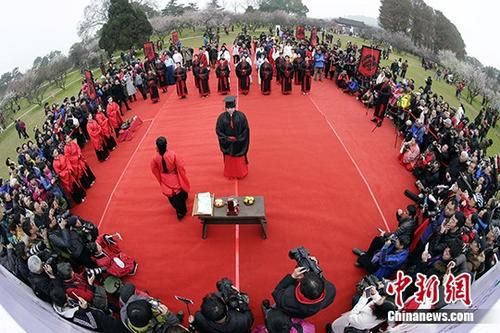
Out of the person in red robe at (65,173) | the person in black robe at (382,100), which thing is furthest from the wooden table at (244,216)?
the person in black robe at (382,100)

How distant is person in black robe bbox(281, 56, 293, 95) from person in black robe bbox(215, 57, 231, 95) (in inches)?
71.2

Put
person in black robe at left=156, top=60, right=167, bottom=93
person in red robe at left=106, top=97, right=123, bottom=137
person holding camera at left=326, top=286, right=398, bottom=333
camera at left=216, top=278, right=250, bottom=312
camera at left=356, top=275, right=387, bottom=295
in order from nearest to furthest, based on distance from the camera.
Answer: person holding camera at left=326, top=286, right=398, bottom=333, camera at left=216, top=278, right=250, bottom=312, camera at left=356, top=275, right=387, bottom=295, person in red robe at left=106, top=97, right=123, bottom=137, person in black robe at left=156, top=60, right=167, bottom=93

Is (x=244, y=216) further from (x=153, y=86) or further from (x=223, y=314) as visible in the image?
(x=153, y=86)

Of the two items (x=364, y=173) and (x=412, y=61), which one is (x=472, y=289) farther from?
(x=412, y=61)

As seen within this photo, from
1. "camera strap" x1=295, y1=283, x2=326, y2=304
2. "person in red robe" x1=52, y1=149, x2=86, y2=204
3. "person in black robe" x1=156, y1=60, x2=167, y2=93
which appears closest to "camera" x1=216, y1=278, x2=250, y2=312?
"camera strap" x1=295, y1=283, x2=326, y2=304

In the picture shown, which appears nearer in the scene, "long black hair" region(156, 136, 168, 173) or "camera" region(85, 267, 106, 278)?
"camera" region(85, 267, 106, 278)

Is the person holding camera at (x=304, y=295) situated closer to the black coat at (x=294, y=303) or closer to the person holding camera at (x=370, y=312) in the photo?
the black coat at (x=294, y=303)

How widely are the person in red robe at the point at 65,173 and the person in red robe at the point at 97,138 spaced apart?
120cm

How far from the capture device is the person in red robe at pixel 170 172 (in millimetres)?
5184

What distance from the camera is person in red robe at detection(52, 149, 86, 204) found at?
6562mm

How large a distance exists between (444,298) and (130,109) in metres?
10.2

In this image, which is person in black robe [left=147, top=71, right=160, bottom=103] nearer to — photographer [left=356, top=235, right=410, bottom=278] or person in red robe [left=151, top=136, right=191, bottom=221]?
person in red robe [left=151, top=136, right=191, bottom=221]

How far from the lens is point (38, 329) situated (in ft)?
10.0

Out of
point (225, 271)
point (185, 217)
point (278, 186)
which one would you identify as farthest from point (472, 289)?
point (185, 217)
